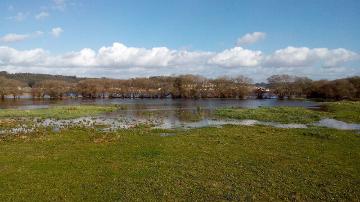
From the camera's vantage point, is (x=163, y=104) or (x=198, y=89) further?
(x=198, y=89)

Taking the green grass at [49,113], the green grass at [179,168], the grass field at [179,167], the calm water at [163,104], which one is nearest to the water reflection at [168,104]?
the calm water at [163,104]

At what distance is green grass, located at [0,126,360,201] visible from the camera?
1491 cm

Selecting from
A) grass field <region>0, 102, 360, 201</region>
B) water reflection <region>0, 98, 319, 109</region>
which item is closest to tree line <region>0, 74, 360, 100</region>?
water reflection <region>0, 98, 319, 109</region>

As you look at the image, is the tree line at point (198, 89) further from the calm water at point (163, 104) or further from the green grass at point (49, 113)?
the green grass at point (49, 113)

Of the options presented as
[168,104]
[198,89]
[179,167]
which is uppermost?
[198,89]

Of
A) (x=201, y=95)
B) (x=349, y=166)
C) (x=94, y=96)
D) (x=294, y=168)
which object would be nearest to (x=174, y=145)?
(x=294, y=168)

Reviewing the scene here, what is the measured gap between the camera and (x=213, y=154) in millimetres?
23109

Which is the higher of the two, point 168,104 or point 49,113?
point 49,113

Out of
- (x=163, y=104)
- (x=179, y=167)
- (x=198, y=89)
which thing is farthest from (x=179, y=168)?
(x=198, y=89)

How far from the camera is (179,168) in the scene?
63.3 feet

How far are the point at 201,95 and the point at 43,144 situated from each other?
372ft

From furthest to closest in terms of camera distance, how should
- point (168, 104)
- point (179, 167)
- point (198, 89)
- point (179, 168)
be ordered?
point (198, 89), point (168, 104), point (179, 167), point (179, 168)

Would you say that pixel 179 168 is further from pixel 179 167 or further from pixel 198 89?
pixel 198 89

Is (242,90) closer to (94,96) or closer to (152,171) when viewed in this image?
(94,96)
